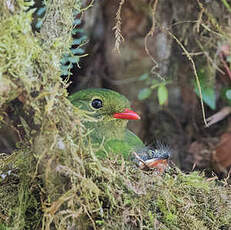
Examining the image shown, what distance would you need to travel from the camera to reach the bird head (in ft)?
10.8

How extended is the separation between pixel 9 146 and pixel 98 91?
197 centimetres

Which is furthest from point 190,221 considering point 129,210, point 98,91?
point 98,91

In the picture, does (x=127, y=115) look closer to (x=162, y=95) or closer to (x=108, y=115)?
(x=108, y=115)

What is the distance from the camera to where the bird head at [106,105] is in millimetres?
3285

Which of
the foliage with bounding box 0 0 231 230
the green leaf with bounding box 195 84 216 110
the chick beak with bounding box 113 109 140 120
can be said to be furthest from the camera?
the green leaf with bounding box 195 84 216 110

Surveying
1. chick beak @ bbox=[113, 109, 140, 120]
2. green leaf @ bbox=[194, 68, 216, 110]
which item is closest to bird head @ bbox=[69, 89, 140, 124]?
chick beak @ bbox=[113, 109, 140, 120]

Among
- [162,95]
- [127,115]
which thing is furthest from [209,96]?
[127,115]

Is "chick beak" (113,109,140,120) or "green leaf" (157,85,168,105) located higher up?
"chick beak" (113,109,140,120)

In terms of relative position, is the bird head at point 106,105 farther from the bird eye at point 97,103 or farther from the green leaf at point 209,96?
the green leaf at point 209,96

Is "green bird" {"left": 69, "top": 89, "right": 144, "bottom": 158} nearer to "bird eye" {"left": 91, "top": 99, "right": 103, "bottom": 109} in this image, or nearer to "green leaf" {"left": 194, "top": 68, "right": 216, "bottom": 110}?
"bird eye" {"left": 91, "top": 99, "right": 103, "bottom": 109}

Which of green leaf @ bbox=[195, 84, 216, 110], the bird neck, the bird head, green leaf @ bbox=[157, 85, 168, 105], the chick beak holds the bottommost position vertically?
green leaf @ bbox=[195, 84, 216, 110]

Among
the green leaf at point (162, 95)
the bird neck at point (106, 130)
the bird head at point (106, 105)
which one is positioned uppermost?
the bird head at point (106, 105)

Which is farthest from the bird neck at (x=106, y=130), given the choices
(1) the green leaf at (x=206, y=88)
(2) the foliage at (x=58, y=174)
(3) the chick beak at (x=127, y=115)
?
(1) the green leaf at (x=206, y=88)

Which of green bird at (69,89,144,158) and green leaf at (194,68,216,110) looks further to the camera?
green leaf at (194,68,216,110)
